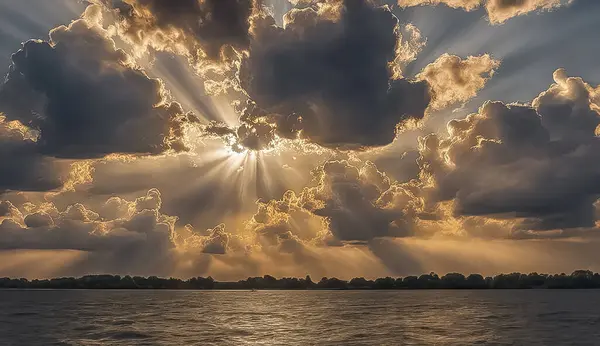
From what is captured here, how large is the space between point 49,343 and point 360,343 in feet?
148

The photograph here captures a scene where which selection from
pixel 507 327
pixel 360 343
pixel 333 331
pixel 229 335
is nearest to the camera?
pixel 360 343

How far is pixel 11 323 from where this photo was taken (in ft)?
403

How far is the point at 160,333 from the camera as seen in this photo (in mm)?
99750

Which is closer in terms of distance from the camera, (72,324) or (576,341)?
(576,341)

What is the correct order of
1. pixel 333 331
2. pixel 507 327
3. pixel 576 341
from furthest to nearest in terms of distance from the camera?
pixel 507 327, pixel 333 331, pixel 576 341

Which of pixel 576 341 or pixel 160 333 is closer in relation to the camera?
pixel 576 341

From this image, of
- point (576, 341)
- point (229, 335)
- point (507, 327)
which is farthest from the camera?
point (507, 327)

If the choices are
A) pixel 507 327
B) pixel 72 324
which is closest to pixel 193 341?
pixel 72 324

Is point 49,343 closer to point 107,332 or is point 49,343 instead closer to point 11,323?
point 107,332

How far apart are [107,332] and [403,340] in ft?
164

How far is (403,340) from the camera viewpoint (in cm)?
8744

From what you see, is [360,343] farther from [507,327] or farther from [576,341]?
[507,327]

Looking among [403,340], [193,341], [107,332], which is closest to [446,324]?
[403,340]

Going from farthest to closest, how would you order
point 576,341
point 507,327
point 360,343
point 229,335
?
point 507,327 < point 229,335 < point 576,341 < point 360,343
